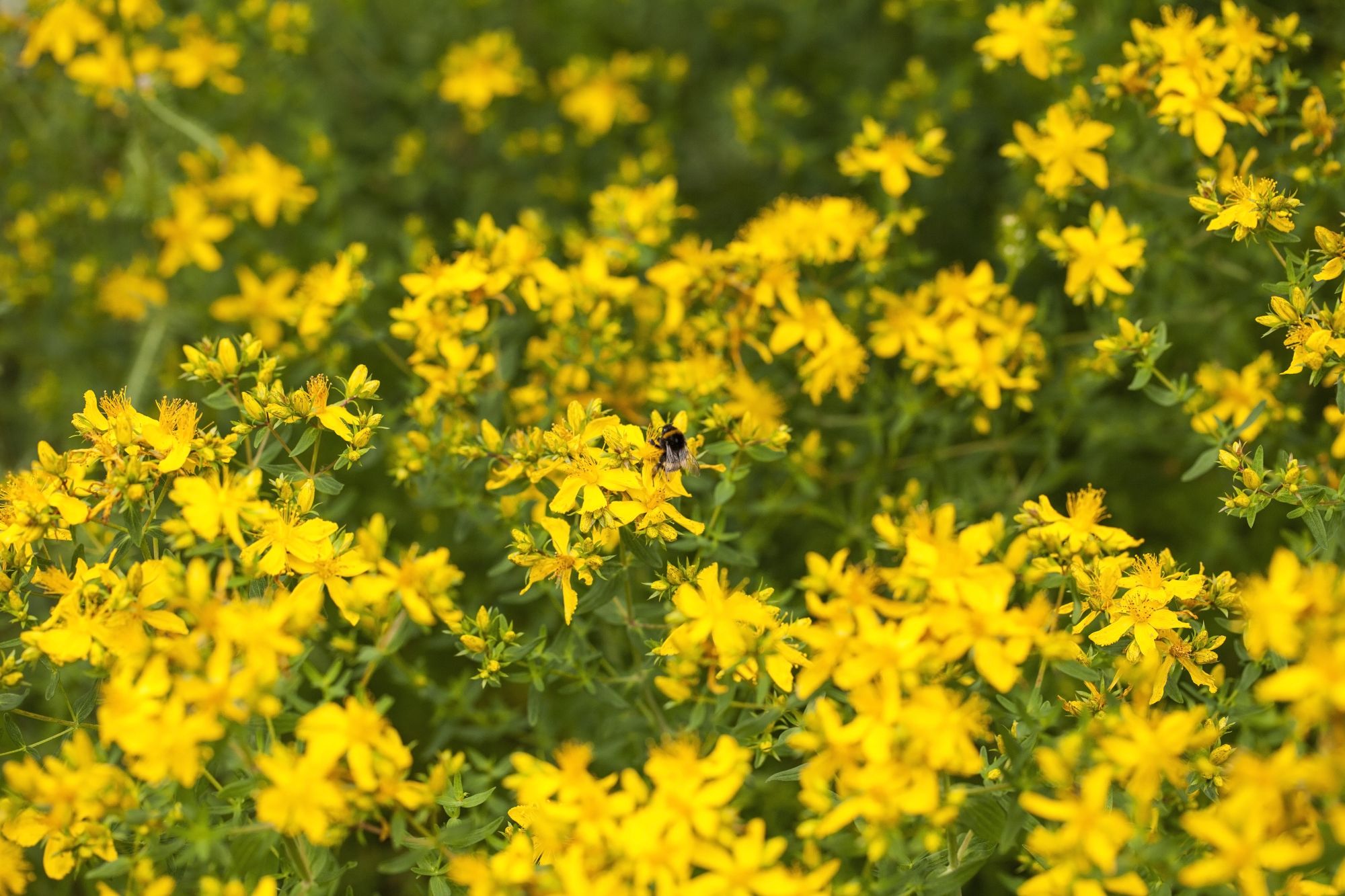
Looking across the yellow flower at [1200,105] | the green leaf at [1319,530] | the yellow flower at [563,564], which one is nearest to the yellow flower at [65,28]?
the yellow flower at [563,564]

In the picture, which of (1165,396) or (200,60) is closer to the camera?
(1165,396)

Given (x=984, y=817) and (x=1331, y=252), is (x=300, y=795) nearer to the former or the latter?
(x=984, y=817)

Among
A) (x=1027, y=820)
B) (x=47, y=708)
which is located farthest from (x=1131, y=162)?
(x=47, y=708)

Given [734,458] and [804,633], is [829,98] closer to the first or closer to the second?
[734,458]

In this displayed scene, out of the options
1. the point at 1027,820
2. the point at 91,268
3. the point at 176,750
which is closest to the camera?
the point at 176,750

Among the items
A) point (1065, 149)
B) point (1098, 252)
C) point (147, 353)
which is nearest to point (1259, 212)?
point (1098, 252)

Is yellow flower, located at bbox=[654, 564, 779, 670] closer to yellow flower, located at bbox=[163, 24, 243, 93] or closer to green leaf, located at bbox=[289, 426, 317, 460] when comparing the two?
green leaf, located at bbox=[289, 426, 317, 460]

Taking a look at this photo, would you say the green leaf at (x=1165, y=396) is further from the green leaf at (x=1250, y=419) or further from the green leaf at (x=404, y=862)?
the green leaf at (x=404, y=862)
